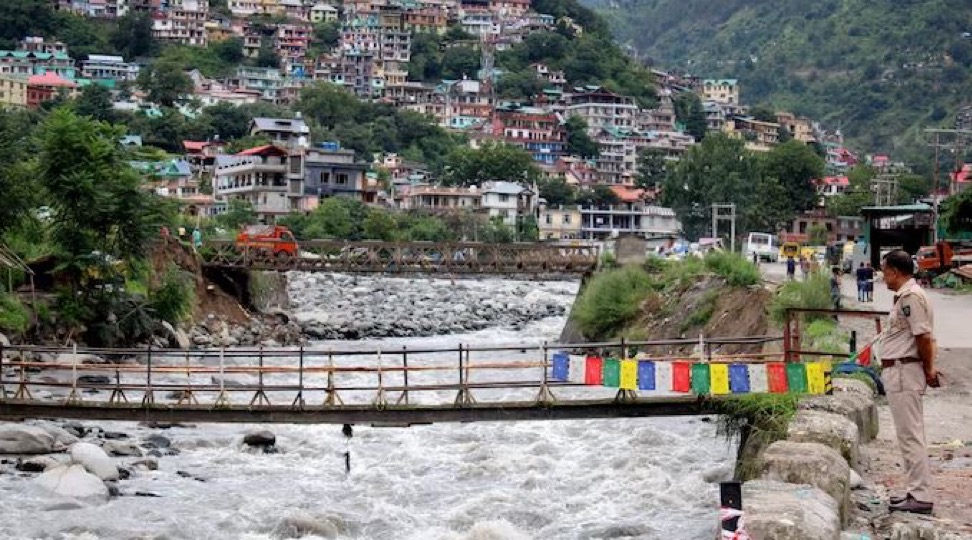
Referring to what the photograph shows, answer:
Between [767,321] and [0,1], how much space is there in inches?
5876

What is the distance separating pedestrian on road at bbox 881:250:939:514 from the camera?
9.38 m

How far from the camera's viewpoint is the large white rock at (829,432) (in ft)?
35.5

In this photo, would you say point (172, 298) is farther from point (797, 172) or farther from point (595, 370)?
point (797, 172)

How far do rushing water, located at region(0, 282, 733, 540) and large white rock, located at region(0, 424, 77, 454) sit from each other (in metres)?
1.34

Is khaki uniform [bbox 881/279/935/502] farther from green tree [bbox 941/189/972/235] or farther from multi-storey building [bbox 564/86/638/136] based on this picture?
multi-storey building [bbox 564/86/638/136]

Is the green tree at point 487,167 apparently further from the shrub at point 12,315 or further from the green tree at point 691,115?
the shrub at point 12,315

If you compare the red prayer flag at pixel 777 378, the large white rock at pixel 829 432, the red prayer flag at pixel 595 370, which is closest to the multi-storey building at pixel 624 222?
the red prayer flag at pixel 595 370

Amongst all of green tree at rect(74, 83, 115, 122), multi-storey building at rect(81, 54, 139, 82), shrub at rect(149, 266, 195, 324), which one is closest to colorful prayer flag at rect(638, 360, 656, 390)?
shrub at rect(149, 266, 195, 324)

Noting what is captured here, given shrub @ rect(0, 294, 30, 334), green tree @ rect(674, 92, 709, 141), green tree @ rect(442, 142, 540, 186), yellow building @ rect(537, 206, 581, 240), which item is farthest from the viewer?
green tree @ rect(674, 92, 709, 141)

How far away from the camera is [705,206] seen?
272ft

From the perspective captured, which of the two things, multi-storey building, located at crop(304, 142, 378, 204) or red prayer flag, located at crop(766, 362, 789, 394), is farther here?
multi-storey building, located at crop(304, 142, 378, 204)

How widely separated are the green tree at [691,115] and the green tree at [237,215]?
305 feet

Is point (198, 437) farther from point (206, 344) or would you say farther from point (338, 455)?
point (206, 344)

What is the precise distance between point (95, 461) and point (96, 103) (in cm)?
11074
